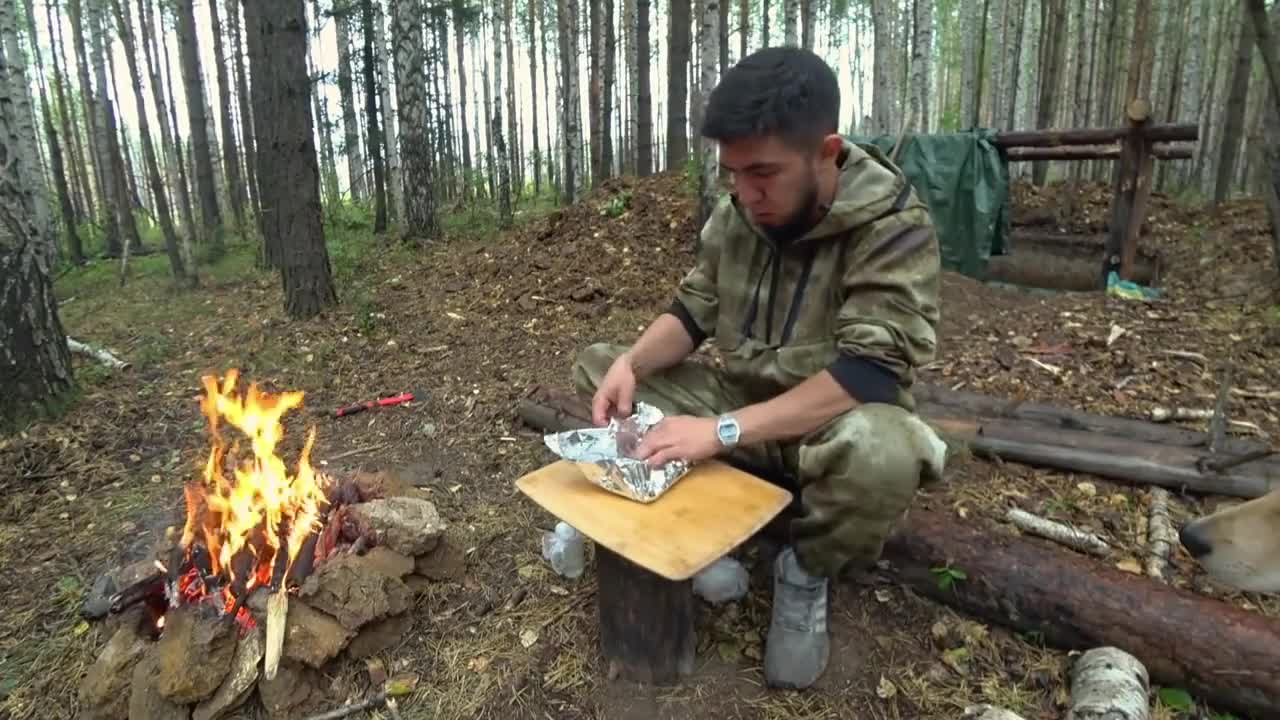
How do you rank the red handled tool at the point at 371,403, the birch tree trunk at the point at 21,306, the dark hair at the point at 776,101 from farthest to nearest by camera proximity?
the red handled tool at the point at 371,403, the birch tree trunk at the point at 21,306, the dark hair at the point at 776,101

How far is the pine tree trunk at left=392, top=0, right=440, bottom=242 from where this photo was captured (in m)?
9.68

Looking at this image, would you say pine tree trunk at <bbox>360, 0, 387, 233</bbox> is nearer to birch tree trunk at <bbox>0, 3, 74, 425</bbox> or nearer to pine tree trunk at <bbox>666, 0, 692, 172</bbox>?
pine tree trunk at <bbox>666, 0, 692, 172</bbox>

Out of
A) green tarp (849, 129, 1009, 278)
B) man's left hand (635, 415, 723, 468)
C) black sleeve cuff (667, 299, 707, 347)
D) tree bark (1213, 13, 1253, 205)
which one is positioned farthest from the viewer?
tree bark (1213, 13, 1253, 205)

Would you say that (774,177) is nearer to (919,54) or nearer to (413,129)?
(413,129)

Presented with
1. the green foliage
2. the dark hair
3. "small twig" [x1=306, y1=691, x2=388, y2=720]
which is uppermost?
the dark hair

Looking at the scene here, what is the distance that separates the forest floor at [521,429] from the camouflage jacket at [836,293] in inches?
31.3

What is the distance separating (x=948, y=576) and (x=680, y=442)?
3.38 ft

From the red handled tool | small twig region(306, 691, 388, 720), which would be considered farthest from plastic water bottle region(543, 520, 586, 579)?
the red handled tool

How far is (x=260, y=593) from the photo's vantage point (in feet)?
6.87

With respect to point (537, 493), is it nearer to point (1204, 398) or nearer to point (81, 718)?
point (81, 718)

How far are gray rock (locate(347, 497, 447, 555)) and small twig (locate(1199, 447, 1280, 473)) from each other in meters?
3.05

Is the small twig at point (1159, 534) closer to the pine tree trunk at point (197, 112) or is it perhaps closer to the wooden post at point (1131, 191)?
the wooden post at point (1131, 191)

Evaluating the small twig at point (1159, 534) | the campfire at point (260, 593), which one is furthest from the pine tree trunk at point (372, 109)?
the small twig at point (1159, 534)

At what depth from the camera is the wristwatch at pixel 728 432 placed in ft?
6.07
